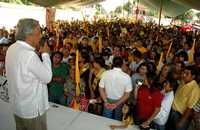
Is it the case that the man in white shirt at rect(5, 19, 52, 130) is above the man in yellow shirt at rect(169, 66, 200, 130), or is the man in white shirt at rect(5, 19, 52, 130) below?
above

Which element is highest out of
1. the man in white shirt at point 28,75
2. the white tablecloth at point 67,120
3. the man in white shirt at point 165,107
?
the man in white shirt at point 28,75

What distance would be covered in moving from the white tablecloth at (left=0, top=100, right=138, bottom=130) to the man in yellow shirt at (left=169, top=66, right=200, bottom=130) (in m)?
0.69

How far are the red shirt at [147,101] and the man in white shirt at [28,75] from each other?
175cm

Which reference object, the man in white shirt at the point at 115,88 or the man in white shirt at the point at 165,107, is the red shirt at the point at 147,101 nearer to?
the man in white shirt at the point at 165,107

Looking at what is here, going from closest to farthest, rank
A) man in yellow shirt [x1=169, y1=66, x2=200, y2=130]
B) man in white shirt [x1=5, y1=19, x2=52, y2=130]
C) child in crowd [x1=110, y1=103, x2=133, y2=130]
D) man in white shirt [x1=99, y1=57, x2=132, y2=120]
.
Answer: man in white shirt [x1=5, y1=19, x2=52, y2=130]
child in crowd [x1=110, y1=103, x2=133, y2=130]
man in yellow shirt [x1=169, y1=66, x2=200, y2=130]
man in white shirt [x1=99, y1=57, x2=132, y2=120]

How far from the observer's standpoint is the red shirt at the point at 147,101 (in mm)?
3945

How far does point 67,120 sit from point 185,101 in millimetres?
1646

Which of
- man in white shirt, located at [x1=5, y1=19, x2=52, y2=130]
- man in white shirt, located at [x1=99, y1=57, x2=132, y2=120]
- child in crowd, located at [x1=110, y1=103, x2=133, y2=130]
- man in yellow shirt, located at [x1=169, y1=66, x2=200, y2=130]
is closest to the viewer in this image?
man in white shirt, located at [x1=5, y1=19, x2=52, y2=130]

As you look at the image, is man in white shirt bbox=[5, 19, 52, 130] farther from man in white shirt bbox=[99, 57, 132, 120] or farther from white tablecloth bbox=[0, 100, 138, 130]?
man in white shirt bbox=[99, 57, 132, 120]

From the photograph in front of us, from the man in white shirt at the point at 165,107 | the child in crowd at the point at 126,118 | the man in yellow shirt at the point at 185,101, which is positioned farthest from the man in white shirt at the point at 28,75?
the man in yellow shirt at the point at 185,101

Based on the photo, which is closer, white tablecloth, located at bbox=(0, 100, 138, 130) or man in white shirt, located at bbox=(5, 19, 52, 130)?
man in white shirt, located at bbox=(5, 19, 52, 130)

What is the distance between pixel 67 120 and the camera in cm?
405

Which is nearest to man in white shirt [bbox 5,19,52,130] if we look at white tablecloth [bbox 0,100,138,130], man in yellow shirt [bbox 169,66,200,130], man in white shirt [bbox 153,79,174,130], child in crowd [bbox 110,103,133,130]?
white tablecloth [bbox 0,100,138,130]

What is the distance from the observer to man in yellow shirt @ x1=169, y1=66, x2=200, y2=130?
158 inches
